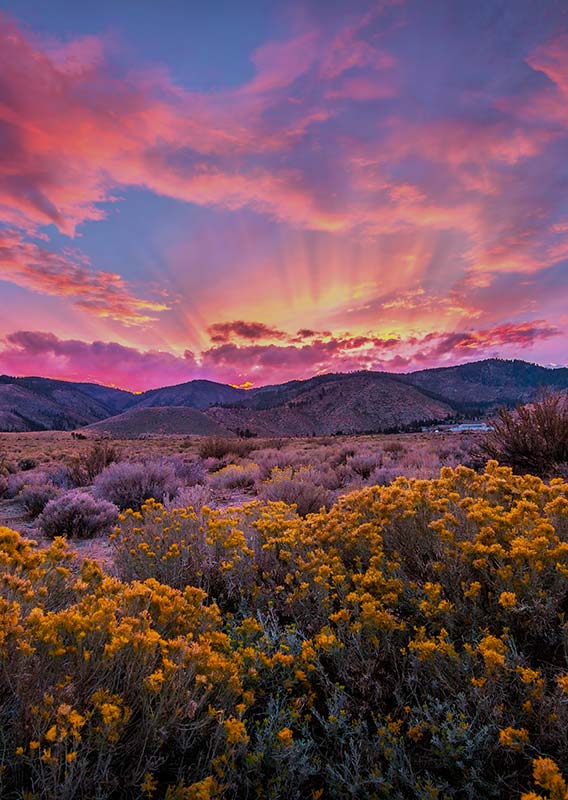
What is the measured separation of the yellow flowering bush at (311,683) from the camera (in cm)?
183

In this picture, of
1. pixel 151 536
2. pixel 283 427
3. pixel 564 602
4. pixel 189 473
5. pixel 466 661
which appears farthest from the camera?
pixel 283 427

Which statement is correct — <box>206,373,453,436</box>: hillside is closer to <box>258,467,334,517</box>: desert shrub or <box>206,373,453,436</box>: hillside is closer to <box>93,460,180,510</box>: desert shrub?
<box>93,460,180,510</box>: desert shrub

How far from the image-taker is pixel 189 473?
11.2 meters

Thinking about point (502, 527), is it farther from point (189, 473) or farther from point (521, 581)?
point (189, 473)

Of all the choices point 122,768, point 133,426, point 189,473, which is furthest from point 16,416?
point 122,768

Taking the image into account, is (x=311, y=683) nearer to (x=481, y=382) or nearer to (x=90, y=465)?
(x=90, y=465)

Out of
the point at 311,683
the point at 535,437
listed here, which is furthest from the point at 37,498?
the point at 535,437

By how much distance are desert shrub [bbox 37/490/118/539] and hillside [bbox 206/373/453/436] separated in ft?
263

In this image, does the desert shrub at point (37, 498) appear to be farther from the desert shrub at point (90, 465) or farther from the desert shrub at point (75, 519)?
the desert shrub at point (90, 465)

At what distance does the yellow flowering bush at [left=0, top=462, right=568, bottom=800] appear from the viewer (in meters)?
1.83

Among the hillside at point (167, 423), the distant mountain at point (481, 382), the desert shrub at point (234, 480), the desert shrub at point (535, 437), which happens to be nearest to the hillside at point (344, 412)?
the hillside at point (167, 423)

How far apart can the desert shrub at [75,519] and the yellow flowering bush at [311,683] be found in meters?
4.01

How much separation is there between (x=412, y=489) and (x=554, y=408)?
528 cm

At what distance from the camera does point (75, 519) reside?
22.1 ft
